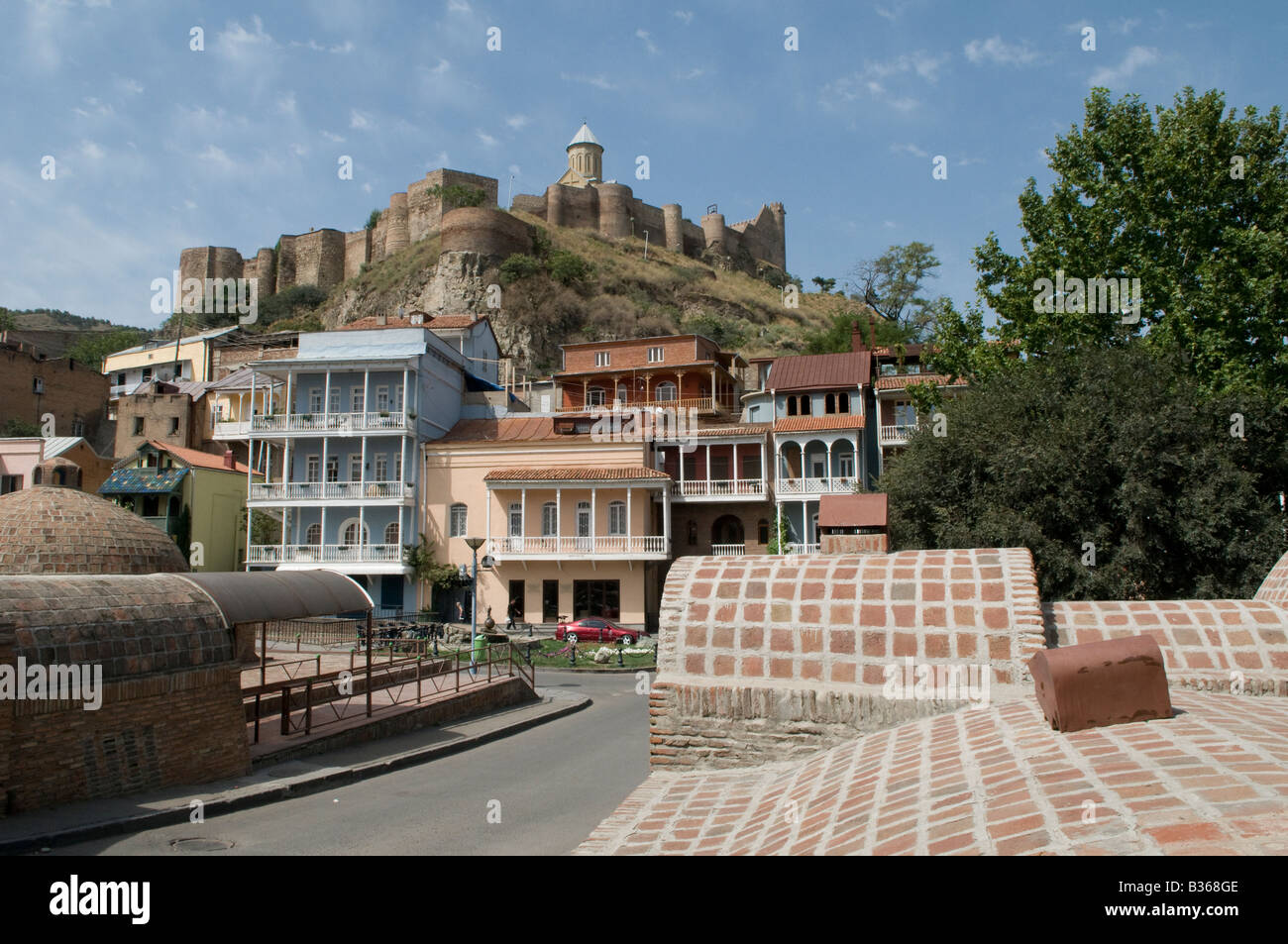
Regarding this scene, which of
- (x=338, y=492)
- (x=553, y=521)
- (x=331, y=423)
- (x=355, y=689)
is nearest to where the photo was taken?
(x=355, y=689)

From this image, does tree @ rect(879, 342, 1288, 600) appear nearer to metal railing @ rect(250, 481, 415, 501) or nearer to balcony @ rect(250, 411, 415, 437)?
metal railing @ rect(250, 481, 415, 501)

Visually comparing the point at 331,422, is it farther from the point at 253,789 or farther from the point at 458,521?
the point at 253,789

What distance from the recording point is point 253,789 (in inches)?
449

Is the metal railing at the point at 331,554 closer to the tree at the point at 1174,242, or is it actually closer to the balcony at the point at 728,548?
the balcony at the point at 728,548

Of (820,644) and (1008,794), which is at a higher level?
(820,644)

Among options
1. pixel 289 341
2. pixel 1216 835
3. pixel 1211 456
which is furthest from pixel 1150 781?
pixel 289 341

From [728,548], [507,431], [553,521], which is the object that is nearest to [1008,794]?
[553,521]

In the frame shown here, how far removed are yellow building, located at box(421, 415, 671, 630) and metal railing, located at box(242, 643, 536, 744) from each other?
12016 millimetres

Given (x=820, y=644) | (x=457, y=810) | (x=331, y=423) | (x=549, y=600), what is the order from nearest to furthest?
1. (x=820, y=644)
2. (x=457, y=810)
3. (x=549, y=600)
4. (x=331, y=423)

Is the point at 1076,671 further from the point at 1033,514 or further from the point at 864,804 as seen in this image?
the point at 1033,514

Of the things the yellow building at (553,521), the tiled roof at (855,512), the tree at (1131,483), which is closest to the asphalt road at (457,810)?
the tiled roof at (855,512)

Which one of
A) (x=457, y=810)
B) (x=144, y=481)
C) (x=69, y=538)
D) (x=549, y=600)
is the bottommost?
(x=457, y=810)

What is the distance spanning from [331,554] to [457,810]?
28150 millimetres

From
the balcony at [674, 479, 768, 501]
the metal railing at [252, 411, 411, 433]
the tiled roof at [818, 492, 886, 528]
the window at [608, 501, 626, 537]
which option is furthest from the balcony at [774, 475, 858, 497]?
the tiled roof at [818, 492, 886, 528]
